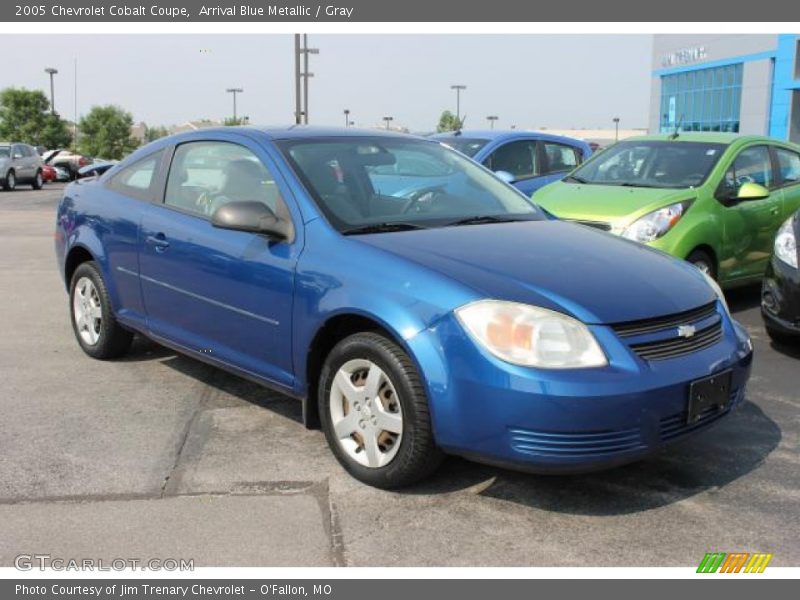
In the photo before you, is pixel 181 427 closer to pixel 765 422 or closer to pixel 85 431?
pixel 85 431

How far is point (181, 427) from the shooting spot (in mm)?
4422

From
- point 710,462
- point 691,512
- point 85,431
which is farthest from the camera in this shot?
point 85,431

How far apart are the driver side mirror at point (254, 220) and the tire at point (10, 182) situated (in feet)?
90.7

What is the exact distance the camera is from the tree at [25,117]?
54.9m

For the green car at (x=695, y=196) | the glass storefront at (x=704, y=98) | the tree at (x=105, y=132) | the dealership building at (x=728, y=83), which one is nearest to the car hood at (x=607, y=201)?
the green car at (x=695, y=196)

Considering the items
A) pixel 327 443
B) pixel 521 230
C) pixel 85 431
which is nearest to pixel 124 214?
pixel 85 431

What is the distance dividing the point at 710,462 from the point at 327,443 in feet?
6.01

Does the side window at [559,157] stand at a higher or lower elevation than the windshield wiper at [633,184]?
higher

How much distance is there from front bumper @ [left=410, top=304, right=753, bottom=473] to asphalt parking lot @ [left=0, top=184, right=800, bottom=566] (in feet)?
1.08

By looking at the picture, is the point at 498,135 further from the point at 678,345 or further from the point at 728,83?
the point at 728,83

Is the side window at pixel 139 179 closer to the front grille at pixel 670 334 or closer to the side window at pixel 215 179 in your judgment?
the side window at pixel 215 179

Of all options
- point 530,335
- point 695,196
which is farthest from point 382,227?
point 695,196

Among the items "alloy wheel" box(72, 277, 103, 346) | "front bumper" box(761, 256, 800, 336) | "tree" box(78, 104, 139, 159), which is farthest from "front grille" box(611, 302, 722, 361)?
"tree" box(78, 104, 139, 159)

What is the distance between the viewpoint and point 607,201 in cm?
702
